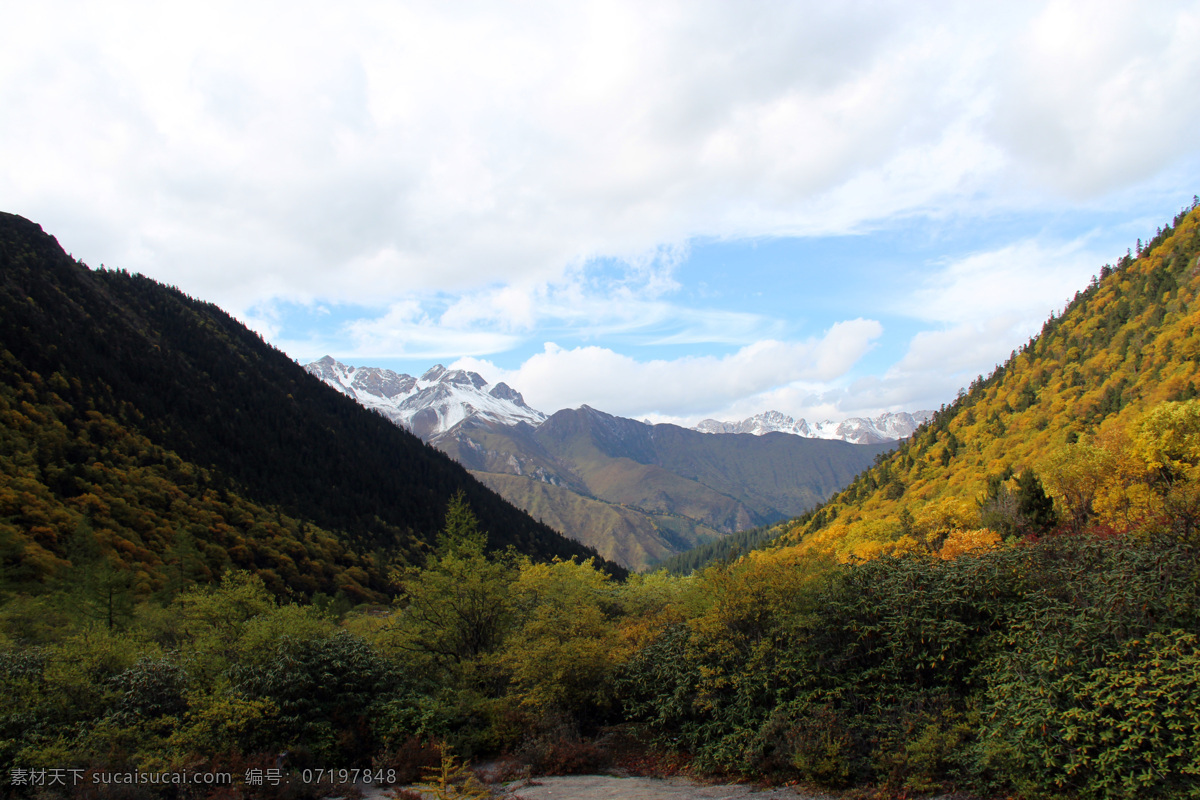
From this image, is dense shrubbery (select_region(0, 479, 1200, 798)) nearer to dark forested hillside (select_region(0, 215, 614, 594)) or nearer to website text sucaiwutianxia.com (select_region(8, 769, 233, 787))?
website text sucaiwutianxia.com (select_region(8, 769, 233, 787))

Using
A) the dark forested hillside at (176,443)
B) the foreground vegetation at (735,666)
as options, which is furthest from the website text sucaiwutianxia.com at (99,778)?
the dark forested hillside at (176,443)

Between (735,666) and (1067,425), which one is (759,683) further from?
(1067,425)

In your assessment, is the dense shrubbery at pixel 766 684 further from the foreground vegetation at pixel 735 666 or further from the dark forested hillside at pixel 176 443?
the dark forested hillside at pixel 176 443

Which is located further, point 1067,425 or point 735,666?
point 1067,425

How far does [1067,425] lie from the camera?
3243 inches

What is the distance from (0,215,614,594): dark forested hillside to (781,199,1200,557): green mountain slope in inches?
3222

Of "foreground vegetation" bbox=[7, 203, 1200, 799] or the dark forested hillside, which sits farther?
the dark forested hillside

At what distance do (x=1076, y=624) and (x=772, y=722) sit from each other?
38.7ft

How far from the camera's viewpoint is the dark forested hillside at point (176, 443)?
261ft

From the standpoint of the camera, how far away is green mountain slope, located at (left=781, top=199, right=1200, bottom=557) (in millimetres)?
42844

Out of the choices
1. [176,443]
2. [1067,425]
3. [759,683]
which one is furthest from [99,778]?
[176,443]

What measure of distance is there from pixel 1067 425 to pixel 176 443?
163 m

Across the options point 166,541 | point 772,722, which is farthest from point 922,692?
point 166,541

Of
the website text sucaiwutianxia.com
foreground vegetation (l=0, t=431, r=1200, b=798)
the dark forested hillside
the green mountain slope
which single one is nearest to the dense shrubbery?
foreground vegetation (l=0, t=431, r=1200, b=798)
